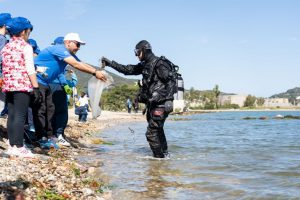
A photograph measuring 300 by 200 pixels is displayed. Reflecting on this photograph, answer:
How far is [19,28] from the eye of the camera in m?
5.60

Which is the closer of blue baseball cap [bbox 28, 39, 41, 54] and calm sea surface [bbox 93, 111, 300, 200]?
calm sea surface [bbox 93, 111, 300, 200]

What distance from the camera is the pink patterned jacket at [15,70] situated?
5.42 m

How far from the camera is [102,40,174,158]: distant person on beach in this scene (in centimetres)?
718

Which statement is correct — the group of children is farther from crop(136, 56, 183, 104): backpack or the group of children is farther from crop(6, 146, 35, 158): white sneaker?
crop(136, 56, 183, 104): backpack

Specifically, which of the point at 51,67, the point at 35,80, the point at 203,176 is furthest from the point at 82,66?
the point at 203,176

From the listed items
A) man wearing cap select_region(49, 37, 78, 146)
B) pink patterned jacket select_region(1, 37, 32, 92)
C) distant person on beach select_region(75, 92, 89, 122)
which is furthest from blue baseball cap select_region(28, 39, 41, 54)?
distant person on beach select_region(75, 92, 89, 122)

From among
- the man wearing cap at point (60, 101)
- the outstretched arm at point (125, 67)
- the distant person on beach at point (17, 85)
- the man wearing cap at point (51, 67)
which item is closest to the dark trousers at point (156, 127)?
the outstretched arm at point (125, 67)

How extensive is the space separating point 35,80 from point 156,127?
2610mm

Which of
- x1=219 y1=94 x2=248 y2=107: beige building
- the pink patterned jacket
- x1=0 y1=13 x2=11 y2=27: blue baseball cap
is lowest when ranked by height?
the pink patterned jacket

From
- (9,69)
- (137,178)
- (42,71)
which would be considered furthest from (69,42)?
(137,178)

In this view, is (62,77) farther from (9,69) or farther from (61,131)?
(9,69)

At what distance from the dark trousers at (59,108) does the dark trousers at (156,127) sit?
1660 mm

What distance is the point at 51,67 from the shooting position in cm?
698

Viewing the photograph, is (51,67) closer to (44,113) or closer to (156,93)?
(44,113)
